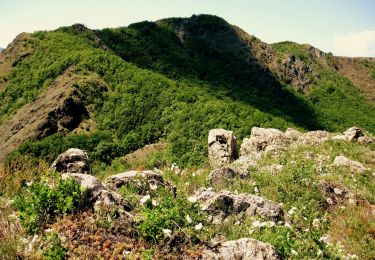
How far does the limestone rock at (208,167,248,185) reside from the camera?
1434cm

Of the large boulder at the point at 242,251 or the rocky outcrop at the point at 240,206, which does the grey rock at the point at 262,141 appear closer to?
the rocky outcrop at the point at 240,206

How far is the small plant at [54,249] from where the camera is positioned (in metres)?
6.05

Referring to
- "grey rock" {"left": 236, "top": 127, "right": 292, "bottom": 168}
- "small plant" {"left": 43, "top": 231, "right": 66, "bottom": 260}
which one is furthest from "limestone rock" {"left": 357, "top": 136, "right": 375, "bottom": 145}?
"small plant" {"left": 43, "top": 231, "right": 66, "bottom": 260}

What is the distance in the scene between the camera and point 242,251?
6.89 metres

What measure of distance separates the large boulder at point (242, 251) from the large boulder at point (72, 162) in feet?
27.7

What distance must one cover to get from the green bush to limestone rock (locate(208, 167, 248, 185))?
24.0 ft

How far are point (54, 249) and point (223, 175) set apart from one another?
30.0ft

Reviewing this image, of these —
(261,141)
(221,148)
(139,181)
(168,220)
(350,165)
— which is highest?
(168,220)

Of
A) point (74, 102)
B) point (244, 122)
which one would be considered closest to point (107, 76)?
point (74, 102)

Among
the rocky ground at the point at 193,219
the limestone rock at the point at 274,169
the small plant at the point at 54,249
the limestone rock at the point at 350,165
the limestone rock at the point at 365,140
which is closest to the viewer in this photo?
the small plant at the point at 54,249

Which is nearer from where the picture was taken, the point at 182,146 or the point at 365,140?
the point at 365,140

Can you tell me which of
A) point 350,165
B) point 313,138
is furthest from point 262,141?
point 350,165

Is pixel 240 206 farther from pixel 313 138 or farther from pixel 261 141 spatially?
pixel 261 141

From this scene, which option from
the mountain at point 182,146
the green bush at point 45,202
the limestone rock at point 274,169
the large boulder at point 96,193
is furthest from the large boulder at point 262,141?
the green bush at point 45,202
